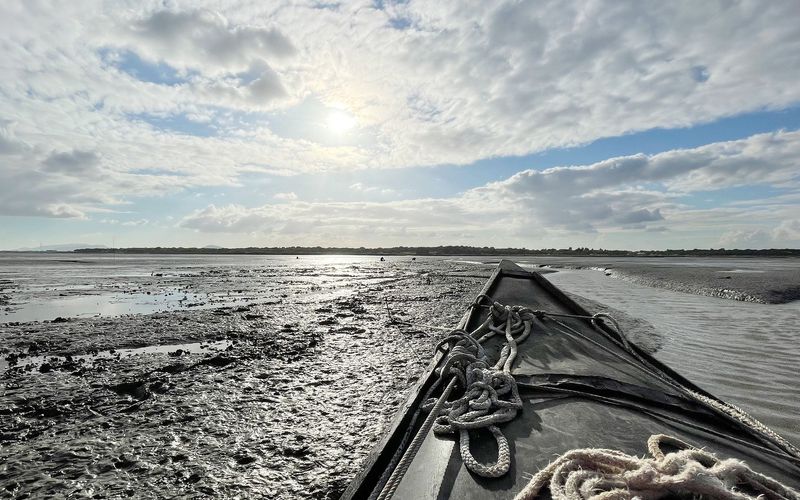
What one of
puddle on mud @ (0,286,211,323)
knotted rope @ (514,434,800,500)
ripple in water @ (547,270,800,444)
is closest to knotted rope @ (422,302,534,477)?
knotted rope @ (514,434,800,500)

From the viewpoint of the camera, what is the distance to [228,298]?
50.8ft

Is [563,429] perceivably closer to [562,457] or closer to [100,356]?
[562,457]

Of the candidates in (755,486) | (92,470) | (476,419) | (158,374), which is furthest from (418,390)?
(158,374)

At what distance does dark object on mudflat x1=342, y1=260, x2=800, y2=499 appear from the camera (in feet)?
7.14

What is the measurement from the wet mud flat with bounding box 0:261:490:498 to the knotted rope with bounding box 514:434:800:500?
226 centimetres

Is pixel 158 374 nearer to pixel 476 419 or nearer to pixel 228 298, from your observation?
pixel 476 419

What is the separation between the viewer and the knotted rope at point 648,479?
1.59 meters

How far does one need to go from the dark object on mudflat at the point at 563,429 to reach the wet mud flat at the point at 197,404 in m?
1.26

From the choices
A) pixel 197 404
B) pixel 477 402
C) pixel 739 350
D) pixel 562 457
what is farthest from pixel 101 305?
pixel 739 350

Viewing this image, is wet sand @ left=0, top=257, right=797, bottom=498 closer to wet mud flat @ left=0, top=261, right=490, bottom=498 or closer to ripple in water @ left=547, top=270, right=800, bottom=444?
wet mud flat @ left=0, top=261, right=490, bottom=498

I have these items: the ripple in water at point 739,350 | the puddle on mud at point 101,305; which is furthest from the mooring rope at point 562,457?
the puddle on mud at point 101,305

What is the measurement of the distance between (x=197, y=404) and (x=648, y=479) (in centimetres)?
508

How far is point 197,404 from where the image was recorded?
197 inches

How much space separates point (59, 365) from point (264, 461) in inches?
202
